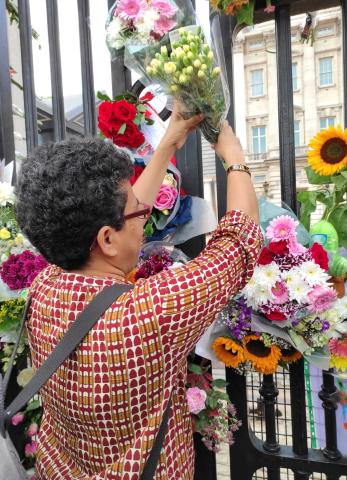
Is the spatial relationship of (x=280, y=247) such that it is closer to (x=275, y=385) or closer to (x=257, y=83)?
(x=275, y=385)

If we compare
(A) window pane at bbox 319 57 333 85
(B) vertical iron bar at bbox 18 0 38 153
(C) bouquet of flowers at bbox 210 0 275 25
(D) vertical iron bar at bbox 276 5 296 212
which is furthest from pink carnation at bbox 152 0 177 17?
(A) window pane at bbox 319 57 333 85

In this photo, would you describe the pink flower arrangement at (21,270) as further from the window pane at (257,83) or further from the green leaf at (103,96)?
the window pane at (257,83)

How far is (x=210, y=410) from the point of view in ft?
4.82

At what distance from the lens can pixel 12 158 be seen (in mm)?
2092

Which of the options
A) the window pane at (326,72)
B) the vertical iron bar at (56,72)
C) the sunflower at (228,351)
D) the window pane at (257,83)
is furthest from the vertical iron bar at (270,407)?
the window pane at (326,72)

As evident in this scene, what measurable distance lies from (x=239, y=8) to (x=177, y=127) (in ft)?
1.85

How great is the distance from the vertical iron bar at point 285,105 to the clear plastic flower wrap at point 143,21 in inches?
16.4

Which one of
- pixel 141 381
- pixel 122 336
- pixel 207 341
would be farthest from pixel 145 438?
pixel 207 341

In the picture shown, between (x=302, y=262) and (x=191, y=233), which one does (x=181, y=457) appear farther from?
(x=191, y=233)

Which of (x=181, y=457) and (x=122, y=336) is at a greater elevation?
(x=122, y=336)

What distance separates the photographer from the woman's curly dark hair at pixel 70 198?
2.76ft

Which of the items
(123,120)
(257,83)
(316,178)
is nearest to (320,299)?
(316,178)

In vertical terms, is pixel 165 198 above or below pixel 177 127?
below

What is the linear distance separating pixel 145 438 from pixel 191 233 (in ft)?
2.55
